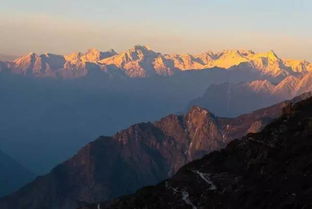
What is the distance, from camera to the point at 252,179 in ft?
530

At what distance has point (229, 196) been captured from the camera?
151875 millimetres

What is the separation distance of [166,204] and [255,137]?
160 ft

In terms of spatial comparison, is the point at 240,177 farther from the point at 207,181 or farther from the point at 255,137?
the point at 255,137

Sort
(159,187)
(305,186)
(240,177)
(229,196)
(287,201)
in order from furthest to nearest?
1. (159,187)
2. (240,177)
3. (229,196)
4. (305,186)
5. (287,201)

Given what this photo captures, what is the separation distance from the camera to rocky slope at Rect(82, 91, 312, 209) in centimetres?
13585

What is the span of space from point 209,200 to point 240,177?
18.4m

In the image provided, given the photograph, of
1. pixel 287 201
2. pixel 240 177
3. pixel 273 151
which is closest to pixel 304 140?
pixel 273 151

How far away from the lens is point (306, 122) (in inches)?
7377

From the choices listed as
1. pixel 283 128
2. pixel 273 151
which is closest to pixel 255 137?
pixel 283 128

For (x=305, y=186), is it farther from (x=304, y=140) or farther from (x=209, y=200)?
(x=304, y=140)

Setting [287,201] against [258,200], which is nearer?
[287,201]

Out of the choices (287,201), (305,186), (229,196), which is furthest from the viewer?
(229,196)

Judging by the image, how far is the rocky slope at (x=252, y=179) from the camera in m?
136

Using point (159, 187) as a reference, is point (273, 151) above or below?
above
